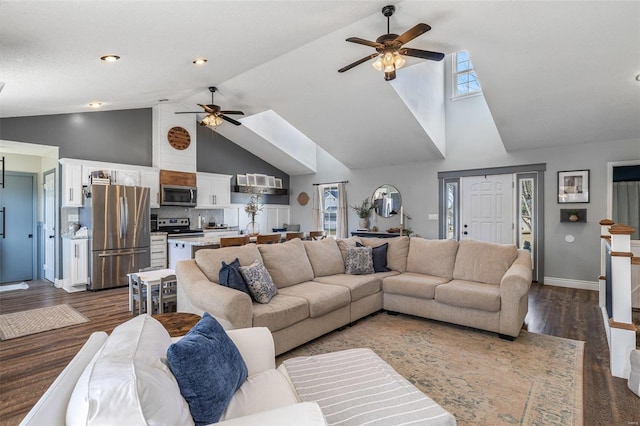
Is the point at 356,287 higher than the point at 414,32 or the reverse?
the reverse

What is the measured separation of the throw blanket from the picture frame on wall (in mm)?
5327

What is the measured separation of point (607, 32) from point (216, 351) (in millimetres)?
4366

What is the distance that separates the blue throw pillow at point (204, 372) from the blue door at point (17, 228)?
6796 millimetres

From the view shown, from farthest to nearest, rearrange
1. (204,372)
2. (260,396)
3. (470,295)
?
(470,295) < (260,396) < (204,372)

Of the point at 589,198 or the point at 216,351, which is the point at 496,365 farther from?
the point at 589,198

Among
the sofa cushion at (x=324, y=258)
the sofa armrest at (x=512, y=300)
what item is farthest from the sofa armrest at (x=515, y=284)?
the sofa cushion at (x=324, y=258)

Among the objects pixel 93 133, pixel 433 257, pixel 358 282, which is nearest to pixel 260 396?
pixel 358 282

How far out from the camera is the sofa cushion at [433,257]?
417 cm

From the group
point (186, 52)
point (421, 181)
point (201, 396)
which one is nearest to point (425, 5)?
point (186, 52)

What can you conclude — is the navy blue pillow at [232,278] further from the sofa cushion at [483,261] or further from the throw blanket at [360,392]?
the sofa cushion at [483,261]

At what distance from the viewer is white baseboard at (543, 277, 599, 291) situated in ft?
17.5

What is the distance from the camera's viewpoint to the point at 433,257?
4.29 m

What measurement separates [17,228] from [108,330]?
428cm

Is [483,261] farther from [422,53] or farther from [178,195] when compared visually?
[178,195]
